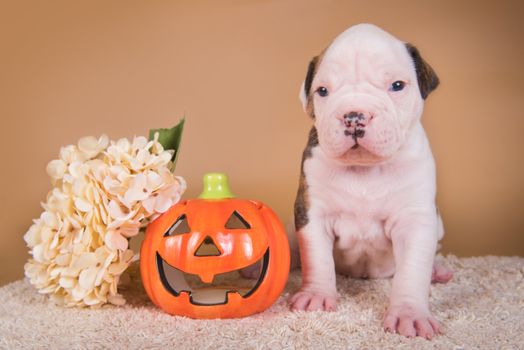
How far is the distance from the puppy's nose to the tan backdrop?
150cm

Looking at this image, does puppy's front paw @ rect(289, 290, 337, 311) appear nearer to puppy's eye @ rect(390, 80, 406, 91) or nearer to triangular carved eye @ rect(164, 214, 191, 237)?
triangular carved eye @ rect(164, 214, 191, 237)

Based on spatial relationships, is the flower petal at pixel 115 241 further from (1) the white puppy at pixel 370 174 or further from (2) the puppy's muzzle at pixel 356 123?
(2) the puppy's muzzle at pixel 356 123

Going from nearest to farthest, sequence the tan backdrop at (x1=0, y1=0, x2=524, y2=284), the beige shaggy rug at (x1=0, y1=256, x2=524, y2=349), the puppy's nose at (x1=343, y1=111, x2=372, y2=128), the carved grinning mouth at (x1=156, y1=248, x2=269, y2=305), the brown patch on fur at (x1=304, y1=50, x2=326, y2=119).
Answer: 1. the beige shaggy rug at (x1=0, y1=256, x2=524, y2=349)
2. the puppy's nose at (x1=343, y1=111, x2=372, y2=128)
3. the carved grinning mouth at (x1=156, y1=248, x2=269, y2=305)
4. the brown patch on fur at (x1=304, y1=50, x2=326, y2=119)
5. the tan backdrop at (x1=0, y1=0, x2=524, y2=284)

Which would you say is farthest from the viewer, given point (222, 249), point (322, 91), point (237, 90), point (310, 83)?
point (237, 90)

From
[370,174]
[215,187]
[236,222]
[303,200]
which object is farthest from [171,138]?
[370,174]

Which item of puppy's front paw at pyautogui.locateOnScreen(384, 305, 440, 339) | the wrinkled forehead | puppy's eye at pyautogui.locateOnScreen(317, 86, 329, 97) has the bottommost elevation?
puppy's front paw at pyautogui.locateOnScreen(384, 305, 440, 339)

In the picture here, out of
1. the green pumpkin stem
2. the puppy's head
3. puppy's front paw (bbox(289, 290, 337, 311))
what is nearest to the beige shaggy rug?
puppy's front paw (bbox(289, 290, 337, 311))

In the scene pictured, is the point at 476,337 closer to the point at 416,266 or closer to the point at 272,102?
the point at 416,266

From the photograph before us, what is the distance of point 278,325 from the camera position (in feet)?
6.03

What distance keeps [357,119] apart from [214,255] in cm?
62

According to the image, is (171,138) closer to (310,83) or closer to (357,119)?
(310,83)

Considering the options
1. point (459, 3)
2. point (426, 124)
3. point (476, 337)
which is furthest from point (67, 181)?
point (459, 3)

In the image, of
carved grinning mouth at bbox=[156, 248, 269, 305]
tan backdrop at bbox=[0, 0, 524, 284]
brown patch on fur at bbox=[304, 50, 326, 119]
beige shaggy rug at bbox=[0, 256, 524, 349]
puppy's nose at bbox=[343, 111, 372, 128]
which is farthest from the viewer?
tan backdrop at bbox=[0, 0, 524, 284]

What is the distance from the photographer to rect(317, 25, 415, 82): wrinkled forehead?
74.9 inches
